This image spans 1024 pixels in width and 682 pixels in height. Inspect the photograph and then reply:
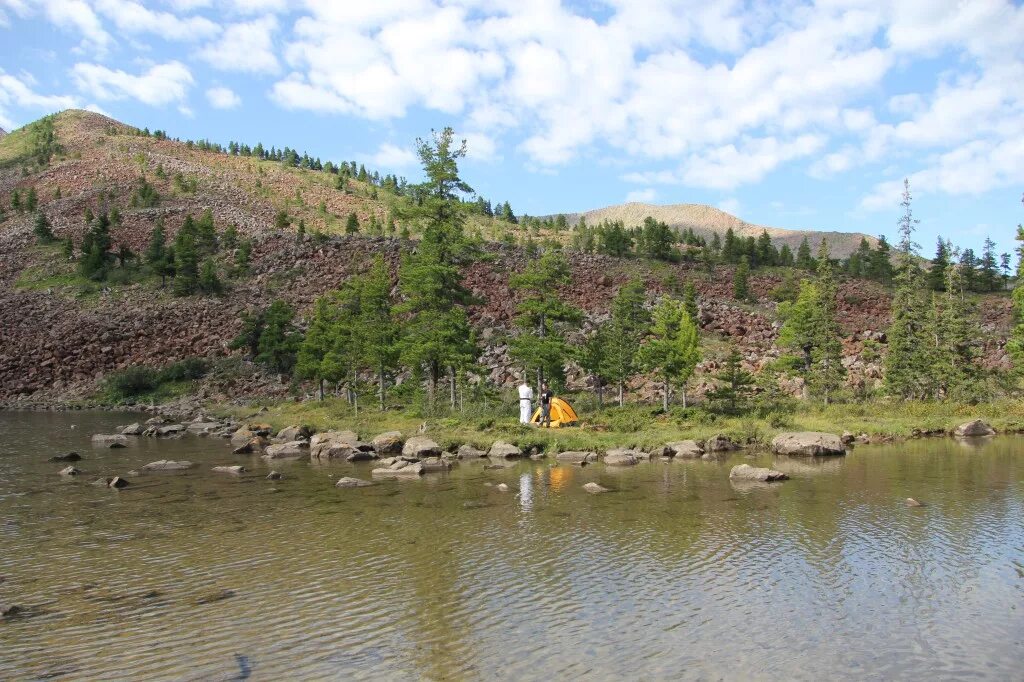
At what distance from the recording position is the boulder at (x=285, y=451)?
30484 millimetres

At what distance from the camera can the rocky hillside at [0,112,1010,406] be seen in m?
59.0

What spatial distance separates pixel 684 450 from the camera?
29.0 m

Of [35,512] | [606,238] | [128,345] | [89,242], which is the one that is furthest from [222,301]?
[35,512]

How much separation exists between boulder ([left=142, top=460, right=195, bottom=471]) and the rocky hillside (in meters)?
18.7

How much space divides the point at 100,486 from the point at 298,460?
7840mm

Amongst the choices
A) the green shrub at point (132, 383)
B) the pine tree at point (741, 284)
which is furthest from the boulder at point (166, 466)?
the pine tree at point (741, 284)

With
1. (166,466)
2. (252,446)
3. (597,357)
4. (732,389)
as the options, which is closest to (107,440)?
(252,446)

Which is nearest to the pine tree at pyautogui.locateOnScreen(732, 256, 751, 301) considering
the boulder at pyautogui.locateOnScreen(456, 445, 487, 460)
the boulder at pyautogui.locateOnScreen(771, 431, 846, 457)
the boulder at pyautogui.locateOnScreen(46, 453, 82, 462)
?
the boulder at pyautogui.locateOnScreen(771, 431, 846, 457)

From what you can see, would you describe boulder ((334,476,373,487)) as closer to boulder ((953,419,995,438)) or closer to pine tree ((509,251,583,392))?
pine tree ((509,251,583,392))

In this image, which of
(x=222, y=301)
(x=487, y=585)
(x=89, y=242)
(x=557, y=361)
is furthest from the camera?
(x=89, y=242)

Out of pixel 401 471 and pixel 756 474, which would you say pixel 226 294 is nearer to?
pixel 401 471

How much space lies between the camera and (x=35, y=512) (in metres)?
19.1

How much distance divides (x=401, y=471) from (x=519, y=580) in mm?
12942

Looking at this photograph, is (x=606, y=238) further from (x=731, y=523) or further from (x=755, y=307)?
(x=731, y=523)
